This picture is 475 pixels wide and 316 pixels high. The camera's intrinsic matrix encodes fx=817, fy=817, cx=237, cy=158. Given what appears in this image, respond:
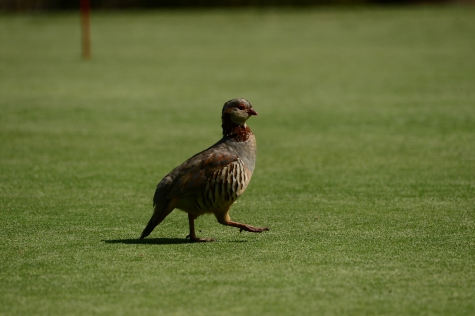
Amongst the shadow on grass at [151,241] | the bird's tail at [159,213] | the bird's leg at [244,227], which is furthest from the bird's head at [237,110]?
the shadow on grass at [151,241]

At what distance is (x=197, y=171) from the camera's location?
6742mm

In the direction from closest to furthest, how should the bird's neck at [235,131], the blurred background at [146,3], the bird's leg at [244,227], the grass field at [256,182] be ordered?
the grass field at [256,182]
the bird's leg at [244,227]
the bird's neck at [235,131]
the blurred background at [146,3]

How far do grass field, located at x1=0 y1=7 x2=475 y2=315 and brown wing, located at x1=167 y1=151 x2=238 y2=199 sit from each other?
47cm

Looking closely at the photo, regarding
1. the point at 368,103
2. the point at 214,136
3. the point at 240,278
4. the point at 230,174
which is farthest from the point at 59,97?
the point at 240,278

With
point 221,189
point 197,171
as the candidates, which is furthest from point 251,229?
point 197,171

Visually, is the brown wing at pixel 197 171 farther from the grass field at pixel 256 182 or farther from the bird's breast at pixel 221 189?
the grass field at pixel 256 182

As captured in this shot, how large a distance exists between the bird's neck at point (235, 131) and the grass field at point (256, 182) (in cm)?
85

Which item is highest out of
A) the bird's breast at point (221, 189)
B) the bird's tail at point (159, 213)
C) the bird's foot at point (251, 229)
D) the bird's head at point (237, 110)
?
the bird's head at point (237, 110)

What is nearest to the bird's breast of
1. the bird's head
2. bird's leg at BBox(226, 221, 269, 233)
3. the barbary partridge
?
the barbary partridge

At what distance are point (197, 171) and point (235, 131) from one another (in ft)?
2.10

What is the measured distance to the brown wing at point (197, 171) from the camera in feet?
21.8

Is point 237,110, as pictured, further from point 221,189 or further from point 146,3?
point 146,3

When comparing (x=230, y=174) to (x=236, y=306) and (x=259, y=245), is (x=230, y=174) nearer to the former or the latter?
(x=259, y=245)

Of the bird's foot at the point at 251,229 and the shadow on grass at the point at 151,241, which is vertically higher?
the bird's foot at the point at 251,229
